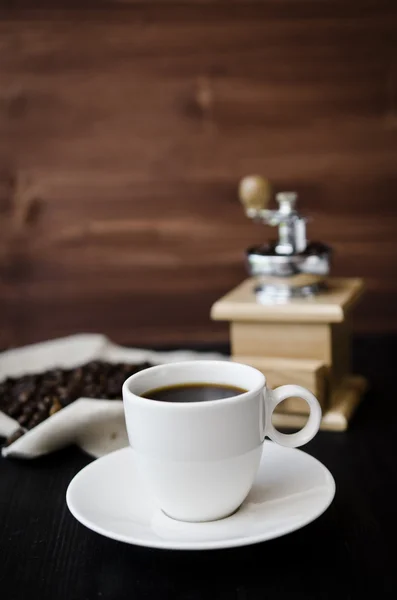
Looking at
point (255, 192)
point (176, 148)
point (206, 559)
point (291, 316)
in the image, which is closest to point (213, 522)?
point (206, 559)

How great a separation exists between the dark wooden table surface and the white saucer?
29mm

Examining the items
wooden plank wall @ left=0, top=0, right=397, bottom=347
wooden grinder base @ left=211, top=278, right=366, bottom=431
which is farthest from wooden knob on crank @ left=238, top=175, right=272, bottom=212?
wooden plank wall @ left=0, top=0, right=397, bottom=347

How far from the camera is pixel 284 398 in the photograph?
2.31 ft

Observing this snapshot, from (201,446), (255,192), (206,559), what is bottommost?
(206,559)

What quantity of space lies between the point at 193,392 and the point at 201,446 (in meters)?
0.10

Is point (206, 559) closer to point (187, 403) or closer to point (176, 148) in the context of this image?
point (187, 403)

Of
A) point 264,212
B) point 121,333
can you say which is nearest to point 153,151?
point 121,333

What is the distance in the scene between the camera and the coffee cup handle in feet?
2.30

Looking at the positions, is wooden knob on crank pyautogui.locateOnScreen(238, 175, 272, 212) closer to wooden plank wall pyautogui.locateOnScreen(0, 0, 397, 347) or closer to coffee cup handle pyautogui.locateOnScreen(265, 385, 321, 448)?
coffee cup handle pyautogui.locateOnScreen(265, 385, 321, 448)

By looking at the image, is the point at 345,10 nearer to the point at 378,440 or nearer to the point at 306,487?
the point at 378,440

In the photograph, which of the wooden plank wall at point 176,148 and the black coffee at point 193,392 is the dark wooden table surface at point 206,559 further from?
the wooden plank wall at point 176,148

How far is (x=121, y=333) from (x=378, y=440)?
84 cm

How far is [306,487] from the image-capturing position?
69 cm

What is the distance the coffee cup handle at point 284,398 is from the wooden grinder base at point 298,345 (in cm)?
26
